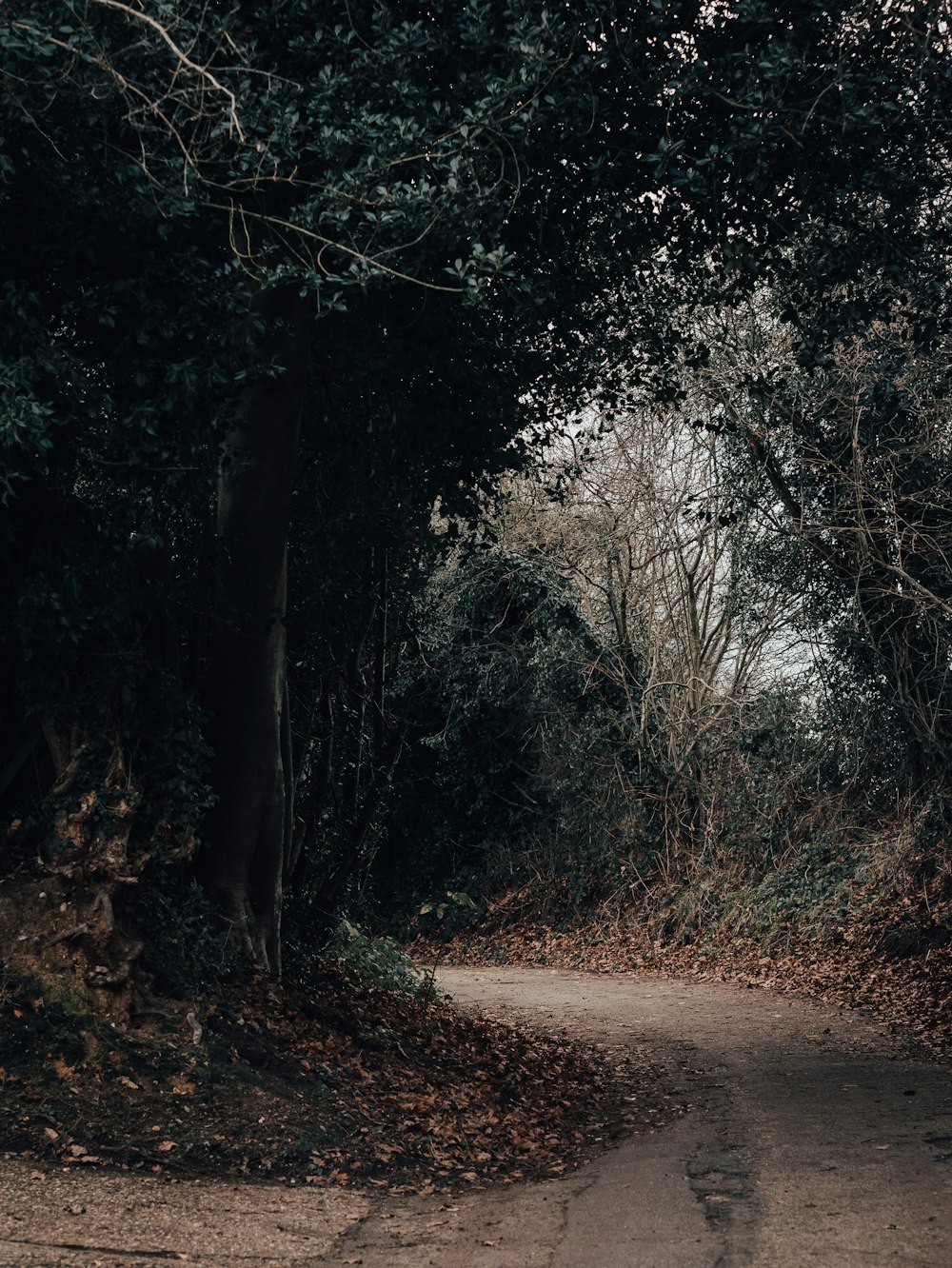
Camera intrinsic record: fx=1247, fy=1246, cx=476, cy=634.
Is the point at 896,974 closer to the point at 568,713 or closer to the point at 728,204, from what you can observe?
the point at 568,713

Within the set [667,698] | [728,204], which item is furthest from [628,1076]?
[667,698]

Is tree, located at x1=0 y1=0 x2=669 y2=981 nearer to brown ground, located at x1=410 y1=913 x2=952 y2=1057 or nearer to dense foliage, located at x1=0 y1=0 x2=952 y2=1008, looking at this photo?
dense foliage, located at x1=0 y1=0 x2=952 y2=1008

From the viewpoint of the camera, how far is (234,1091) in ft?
27.4

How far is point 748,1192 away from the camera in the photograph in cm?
723

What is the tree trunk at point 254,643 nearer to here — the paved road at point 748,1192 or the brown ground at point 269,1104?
the brown ground at point 269,1104

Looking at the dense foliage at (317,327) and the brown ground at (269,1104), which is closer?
the brown ground at (269,1104)

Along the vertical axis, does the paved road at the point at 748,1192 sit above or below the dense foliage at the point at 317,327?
below

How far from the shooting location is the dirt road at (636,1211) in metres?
6.02

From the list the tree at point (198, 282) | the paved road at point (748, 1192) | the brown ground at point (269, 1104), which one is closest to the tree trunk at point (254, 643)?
the tree at point (198, 282)

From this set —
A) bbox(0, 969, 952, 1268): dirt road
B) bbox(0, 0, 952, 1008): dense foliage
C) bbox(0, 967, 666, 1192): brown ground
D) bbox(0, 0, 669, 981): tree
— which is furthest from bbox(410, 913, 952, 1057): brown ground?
bbox(0, 0, 669, 981): tree

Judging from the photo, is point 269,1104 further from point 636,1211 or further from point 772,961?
point 772,961

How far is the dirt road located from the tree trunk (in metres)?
3.32

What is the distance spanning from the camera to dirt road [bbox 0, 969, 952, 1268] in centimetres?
602

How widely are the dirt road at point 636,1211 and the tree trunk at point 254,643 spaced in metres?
3.32
